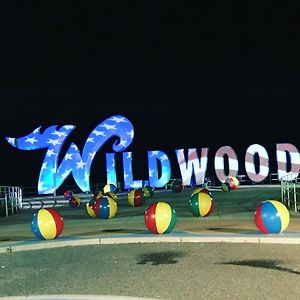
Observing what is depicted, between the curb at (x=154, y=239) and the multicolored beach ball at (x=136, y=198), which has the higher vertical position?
the multicolored beach ball at (x=136, y=198)

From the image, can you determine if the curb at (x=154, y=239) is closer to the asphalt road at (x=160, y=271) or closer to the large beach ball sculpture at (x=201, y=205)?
the asphalt road at (x=160, y=271)

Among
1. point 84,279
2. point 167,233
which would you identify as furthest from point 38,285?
A: point 167,233

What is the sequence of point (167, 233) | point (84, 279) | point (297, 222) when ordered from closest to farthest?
Answer: 1. point (84, 279)
2. point (167, 233)
3. point (297, 222)

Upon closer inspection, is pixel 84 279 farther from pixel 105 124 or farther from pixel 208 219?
pixel 105 124

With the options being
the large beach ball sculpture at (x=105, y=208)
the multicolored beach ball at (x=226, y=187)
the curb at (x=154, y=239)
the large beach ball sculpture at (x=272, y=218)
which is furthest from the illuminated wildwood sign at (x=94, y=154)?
the large beach ball sculpture at (x=272, y=218)

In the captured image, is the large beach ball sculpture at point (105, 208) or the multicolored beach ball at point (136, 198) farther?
the multicolored beach ball at point (136, 198)

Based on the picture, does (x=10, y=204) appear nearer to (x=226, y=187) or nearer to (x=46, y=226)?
(x=226, y=187)

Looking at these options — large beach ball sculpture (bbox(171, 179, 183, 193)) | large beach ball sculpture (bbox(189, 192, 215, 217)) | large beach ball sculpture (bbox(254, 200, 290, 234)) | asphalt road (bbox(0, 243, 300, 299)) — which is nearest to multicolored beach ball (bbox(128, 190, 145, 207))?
large beach ball sculpture (bbox(189, 192, 215, 217))

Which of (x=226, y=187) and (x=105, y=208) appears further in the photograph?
(x=226, y=187)

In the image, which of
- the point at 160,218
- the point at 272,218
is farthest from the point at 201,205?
the point at 272,218

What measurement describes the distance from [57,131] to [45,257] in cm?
Result: 2308

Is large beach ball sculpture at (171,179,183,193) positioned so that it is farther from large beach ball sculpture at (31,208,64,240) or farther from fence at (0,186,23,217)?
large beach ball sculpture at (31,208,64,240)

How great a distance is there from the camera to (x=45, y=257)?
432 inches

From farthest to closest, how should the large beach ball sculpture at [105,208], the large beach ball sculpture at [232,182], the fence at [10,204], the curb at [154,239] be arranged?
the large beach ball sculpture at [232,182]
the fence at [10,204]
the large beach ball sculpture at [105,208]
the curb at [154,239]
